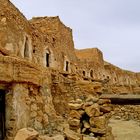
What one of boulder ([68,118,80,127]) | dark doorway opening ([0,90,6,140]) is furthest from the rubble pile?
dark doorway opening ([0,90,6,140])

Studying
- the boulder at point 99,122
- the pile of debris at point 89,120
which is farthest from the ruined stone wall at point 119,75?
the boulder at point 99,122

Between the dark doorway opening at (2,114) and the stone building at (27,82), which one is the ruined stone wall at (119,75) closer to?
the stone building at (27,82)

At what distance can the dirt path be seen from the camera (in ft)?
36.1

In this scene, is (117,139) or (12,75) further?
(117,139)

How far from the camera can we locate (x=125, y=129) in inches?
497

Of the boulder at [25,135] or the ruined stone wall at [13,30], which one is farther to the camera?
A: the ruined stone wall at [13,30]

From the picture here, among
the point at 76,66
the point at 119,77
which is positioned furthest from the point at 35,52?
the point at 119,77

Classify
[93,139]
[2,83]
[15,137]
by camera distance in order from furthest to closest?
[93,139]
[2,83]
[15,137]

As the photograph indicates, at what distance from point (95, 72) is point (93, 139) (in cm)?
3180

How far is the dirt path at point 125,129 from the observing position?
11.0 meters

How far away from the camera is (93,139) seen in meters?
6.45

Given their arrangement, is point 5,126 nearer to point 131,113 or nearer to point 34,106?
point 34,106

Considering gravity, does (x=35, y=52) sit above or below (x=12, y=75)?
above

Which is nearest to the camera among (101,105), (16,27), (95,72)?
(101,105)
